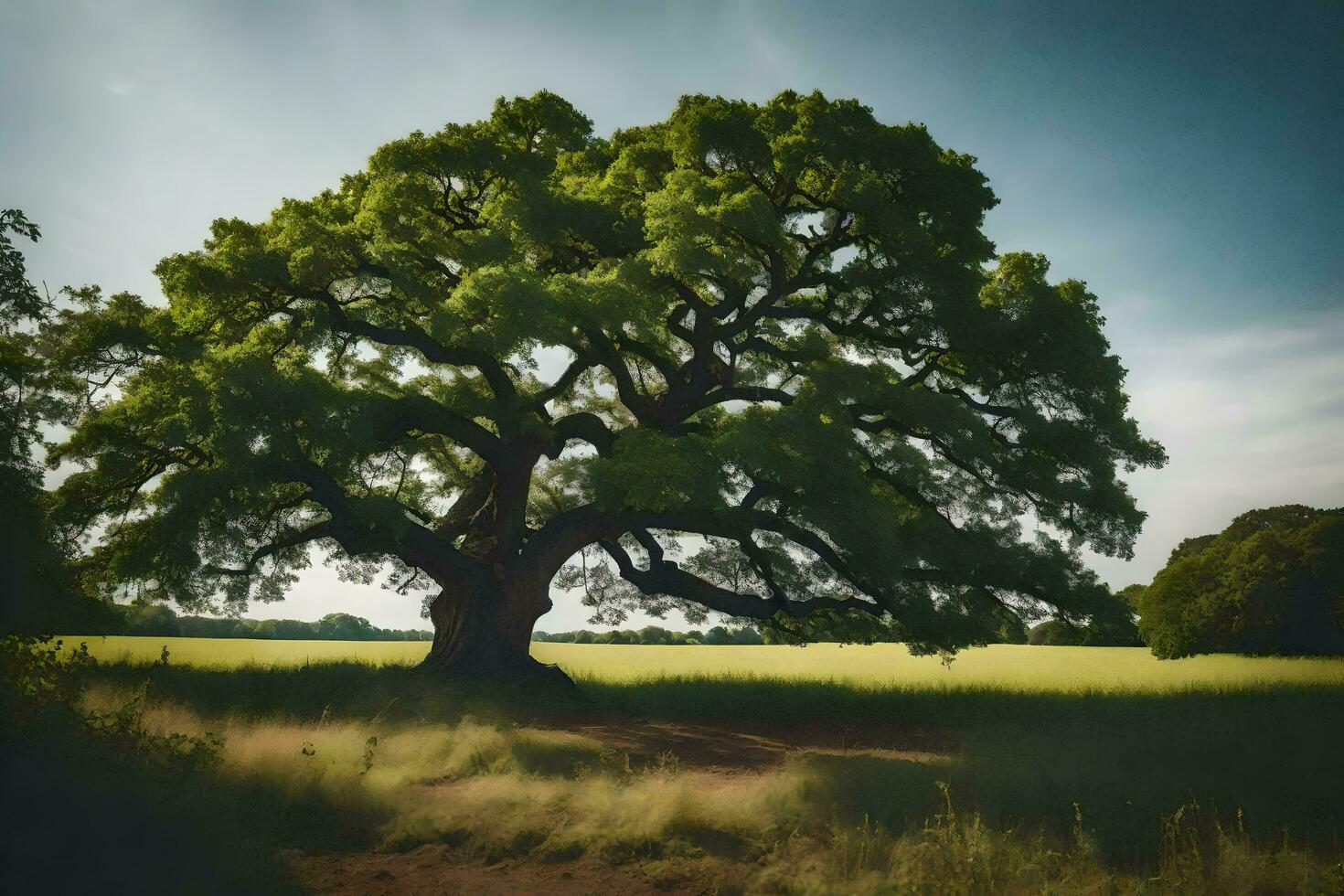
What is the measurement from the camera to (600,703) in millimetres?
18125

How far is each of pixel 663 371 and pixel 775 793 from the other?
1251 centimetres

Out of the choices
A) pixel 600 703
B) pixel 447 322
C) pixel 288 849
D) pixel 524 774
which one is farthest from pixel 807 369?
pixel 288 849

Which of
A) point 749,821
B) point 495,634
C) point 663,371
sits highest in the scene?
point 663,371

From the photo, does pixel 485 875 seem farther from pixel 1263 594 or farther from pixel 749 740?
pixel 1263 594

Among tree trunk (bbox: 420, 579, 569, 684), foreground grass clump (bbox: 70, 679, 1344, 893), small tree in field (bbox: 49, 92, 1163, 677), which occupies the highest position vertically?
small tree in field (bbox: 49, 92, 1163, 677)

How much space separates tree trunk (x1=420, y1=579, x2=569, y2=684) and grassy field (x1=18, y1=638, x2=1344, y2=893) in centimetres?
166

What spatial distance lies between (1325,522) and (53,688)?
45.9m

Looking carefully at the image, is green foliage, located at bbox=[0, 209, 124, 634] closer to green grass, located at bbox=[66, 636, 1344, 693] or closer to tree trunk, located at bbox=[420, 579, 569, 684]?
tree trunk, located at bbox=[420, 579, 569, 684]

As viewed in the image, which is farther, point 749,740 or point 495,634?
point 495,634

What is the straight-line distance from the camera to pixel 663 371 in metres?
19.4

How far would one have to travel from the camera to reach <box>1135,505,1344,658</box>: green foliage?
116ft

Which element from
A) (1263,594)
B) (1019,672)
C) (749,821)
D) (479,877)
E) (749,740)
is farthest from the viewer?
(1263,594)

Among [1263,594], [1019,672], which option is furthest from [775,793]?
[1263,594]

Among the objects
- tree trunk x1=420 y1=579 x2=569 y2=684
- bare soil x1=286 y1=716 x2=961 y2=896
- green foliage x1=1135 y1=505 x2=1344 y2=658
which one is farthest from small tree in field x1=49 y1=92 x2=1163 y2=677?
green foliage x1=1135 y1=505 x2=1344 y2=658
